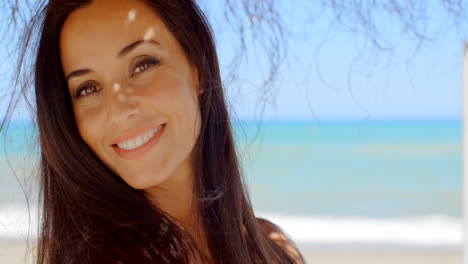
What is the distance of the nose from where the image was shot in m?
1.41

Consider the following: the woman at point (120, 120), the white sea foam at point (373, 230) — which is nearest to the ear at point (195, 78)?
the woman at point (120, 120)

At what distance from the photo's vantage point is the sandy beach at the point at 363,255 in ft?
20.2

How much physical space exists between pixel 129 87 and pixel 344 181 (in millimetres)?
12977

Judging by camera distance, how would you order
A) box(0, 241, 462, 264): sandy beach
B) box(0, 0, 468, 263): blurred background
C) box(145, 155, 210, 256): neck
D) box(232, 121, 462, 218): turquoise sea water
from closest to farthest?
1. box(0, 0, 468, 263): blurred background
2. box(145, 155, 210, 256): neck
3. box(0, 241, 462, 264): sandy beach
4. box(232, 121, 462, 218): turquoise sea water

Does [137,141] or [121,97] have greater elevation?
[121,97]

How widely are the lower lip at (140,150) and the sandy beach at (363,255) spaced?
5103 mm

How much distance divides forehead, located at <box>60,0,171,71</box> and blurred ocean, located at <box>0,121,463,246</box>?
335 millimetres

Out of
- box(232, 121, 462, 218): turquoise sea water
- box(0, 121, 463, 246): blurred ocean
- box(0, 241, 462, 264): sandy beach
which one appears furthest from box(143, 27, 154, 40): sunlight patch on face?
box(0, 241, 462, 264): sandy beach

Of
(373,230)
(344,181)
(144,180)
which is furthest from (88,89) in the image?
(344,181)

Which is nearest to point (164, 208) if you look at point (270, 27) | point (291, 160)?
point (270, 27)

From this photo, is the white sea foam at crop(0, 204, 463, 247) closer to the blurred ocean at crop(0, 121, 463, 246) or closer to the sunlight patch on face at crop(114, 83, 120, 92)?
the blurred ocean at crop(0, 121, 463, 246)

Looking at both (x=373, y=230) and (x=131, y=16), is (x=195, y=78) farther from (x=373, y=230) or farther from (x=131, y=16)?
(x=373, y=230)

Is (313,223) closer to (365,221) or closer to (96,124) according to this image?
(365,221)

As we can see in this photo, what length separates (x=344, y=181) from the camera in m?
13.9
